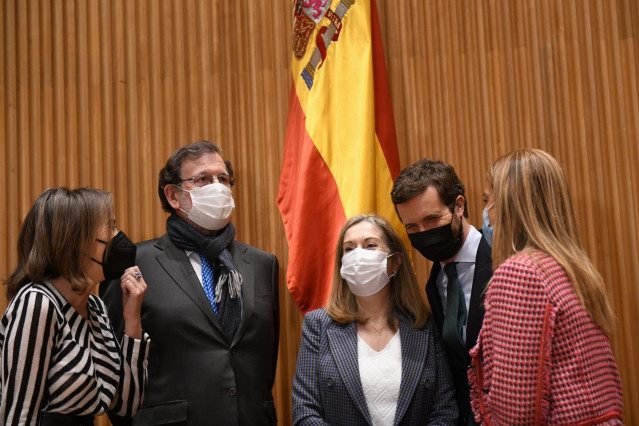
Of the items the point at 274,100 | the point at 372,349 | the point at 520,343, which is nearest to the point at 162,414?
the point at 372,349

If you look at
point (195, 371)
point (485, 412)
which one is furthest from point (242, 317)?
point (485, 412)

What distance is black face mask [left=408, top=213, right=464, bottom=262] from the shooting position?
2322mm

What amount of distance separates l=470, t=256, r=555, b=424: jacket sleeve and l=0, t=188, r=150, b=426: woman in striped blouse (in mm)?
1120

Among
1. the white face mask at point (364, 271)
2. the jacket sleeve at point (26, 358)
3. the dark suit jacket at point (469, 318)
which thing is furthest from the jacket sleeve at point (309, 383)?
the jacket sleeve at point (26, 358)

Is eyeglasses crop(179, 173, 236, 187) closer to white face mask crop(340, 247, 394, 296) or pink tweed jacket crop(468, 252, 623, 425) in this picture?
white face mask crop(340, 247, 394, 296)

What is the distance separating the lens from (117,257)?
2242 mm

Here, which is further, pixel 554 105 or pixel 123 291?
pixel 554 105

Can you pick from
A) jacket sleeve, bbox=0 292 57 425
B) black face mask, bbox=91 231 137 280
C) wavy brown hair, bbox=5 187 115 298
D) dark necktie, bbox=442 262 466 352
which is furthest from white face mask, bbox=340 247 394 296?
jacket sleeve, bbox=0 292 57 425

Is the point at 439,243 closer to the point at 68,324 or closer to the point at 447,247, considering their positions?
the point at 447,247

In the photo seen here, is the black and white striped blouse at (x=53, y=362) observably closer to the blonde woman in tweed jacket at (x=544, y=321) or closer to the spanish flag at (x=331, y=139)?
the spanish flag at (x=331, y=139)

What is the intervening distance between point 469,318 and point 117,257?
1162 mm

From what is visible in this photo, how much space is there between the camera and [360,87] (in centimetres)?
291

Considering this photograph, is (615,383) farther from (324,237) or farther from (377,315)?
(324,237)

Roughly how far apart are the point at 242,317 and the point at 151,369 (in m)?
0.36
